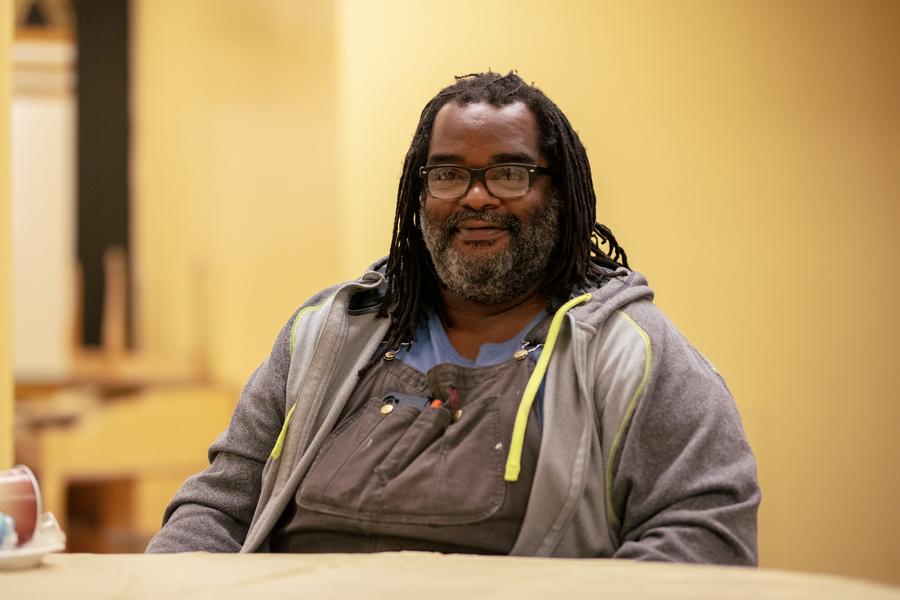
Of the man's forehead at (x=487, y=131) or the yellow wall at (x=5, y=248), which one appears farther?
the yellow wall at (x=5, y=248)

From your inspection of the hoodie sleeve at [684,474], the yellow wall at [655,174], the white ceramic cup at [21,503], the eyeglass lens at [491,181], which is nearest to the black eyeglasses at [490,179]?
the eyeglass lens at [491,181]

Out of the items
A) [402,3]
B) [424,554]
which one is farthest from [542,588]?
[402,3]

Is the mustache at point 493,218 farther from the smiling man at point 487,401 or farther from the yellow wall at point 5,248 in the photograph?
the yellow wall at point 5,248

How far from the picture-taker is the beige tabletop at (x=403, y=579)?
1177mm

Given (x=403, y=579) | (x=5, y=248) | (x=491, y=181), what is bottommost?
(x=403, y=579)

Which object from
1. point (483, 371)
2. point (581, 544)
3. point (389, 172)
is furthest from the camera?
point (389, 172)

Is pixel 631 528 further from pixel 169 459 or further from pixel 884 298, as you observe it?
pixel 884 298

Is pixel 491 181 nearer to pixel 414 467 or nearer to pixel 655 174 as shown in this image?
pixel 414 467

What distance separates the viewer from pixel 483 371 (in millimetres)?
1803

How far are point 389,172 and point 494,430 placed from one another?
1722 mm

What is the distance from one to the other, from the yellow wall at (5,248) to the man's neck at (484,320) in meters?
1.43

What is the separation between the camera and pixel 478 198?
1.89m

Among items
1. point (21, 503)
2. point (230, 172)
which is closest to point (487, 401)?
point (21, 503)

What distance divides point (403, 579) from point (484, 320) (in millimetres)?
758
